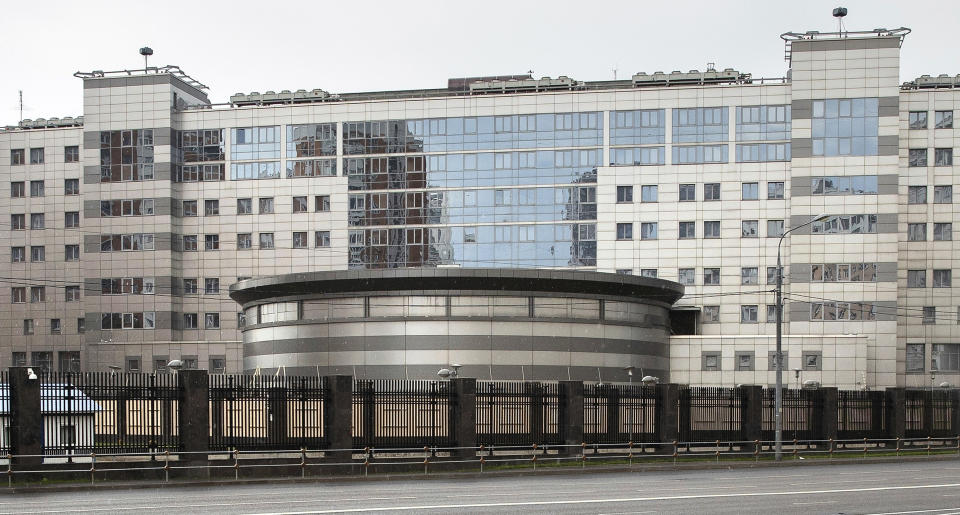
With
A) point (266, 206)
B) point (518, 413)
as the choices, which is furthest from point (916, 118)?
point (518, 413)

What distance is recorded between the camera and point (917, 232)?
294 feet

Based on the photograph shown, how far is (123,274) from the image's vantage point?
9456 cm

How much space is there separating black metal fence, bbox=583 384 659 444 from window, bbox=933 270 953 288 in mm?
49177

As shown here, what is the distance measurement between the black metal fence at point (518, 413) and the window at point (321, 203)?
50.8 m

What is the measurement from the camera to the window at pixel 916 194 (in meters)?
89.3

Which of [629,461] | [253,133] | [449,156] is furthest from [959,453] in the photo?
[253,133]

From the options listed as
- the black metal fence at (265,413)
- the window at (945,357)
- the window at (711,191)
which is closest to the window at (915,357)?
the window at (945,357)

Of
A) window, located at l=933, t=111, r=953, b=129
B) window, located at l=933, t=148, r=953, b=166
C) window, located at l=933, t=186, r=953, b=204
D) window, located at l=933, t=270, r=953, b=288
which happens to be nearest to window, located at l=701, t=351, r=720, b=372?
window, located at l=933, t=270, r=953, b=288

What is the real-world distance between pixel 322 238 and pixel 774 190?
1436 inches

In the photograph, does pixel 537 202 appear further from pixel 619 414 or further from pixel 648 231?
pixel 619 414

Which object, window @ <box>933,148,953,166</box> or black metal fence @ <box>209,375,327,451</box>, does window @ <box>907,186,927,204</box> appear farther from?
black metal fence @ <box>209,375,327,451</box>

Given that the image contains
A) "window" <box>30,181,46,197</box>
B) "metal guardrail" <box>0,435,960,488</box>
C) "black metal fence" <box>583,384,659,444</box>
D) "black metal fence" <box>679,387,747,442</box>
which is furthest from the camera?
"window" <box>30,181,46,197</box>

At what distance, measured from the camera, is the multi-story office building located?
85688 millimetres

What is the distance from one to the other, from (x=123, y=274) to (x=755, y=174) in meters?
52.1
